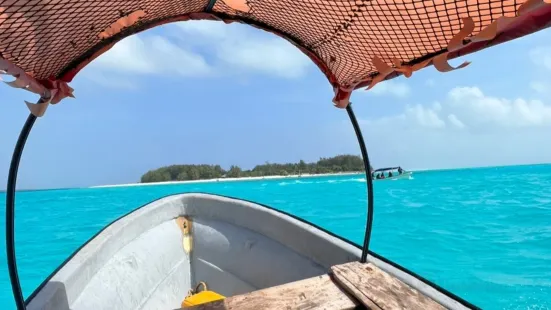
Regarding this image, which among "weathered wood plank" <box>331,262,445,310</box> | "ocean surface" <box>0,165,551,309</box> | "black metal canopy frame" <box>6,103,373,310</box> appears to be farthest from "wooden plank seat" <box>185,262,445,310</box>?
"ocean surface" <box>0,165,551,309</box>

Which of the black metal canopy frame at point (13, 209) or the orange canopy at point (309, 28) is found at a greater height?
the orange canopy at point (309, 28)

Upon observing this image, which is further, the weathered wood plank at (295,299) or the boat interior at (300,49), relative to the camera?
the weathered wood plank at (295,299)

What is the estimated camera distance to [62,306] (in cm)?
169

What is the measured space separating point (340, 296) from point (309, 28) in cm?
115

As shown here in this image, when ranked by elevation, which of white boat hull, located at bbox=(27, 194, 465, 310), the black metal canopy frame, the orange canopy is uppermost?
the orange canopy

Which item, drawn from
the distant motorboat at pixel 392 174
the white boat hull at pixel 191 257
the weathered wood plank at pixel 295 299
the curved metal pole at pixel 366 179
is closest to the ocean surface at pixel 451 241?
the white boat hull at pixel 191 257

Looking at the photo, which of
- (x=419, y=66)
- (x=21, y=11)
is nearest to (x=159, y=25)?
(x=21, y=11)

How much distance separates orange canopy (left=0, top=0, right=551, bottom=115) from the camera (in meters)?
0.98

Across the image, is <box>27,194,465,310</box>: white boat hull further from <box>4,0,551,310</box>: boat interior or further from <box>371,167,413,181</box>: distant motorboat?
<box>371,167,413,181</box>: distant motorboat

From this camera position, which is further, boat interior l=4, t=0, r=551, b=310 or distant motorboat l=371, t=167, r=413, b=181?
distant motorboat l=371, t=167, r=413, b=181

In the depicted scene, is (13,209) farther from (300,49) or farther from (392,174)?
(392,174)

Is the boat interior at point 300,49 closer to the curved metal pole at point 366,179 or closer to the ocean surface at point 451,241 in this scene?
the curved metal pole at point 366,179

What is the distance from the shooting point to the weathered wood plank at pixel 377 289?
57.1 inches

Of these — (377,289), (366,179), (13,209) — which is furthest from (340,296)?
(13,209)
